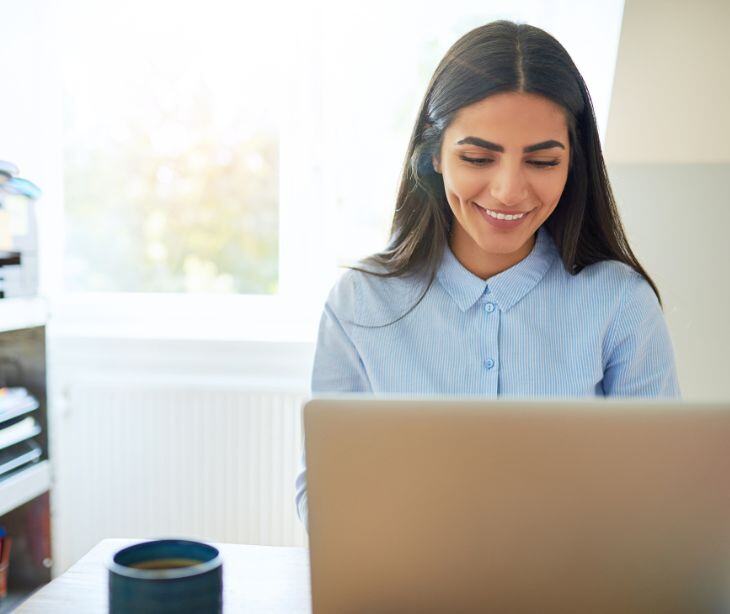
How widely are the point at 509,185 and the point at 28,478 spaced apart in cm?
138

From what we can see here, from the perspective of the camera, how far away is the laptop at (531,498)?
2.35 feet

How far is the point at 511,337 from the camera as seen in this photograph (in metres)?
1.39

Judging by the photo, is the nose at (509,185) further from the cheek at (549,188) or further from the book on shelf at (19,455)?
the book on shelf at (19,455)

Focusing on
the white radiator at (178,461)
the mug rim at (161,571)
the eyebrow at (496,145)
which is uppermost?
the eyebrow at (496,145)

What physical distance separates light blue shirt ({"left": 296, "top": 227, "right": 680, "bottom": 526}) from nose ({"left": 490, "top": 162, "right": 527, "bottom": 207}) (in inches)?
6.1

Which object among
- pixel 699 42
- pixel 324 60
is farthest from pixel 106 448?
pixel 699 42

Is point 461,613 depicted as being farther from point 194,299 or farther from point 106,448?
point 194,299

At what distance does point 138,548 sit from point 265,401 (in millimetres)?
1614

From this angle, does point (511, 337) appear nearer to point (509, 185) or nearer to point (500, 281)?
point (500, 281)

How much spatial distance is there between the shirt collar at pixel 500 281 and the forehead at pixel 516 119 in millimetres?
212

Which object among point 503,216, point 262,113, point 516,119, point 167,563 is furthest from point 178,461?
point 167,563

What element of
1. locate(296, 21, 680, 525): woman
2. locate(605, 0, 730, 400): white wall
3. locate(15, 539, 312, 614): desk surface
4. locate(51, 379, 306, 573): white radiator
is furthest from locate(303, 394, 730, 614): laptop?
locate(51, 379, 306, 573): white radiator

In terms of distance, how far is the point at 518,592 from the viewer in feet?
2.41

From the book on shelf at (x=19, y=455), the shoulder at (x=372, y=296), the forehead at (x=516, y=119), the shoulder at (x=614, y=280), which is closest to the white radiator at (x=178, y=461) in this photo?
the book on shelf at (x=19, y=455)
